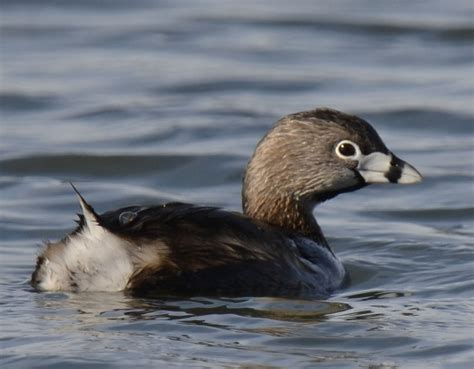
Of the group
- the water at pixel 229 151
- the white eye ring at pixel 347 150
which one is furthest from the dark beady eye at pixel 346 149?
the water at pixel 229 151

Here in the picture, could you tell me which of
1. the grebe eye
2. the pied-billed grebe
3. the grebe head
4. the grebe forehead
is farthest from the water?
the grebe forehead

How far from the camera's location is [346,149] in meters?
10.3

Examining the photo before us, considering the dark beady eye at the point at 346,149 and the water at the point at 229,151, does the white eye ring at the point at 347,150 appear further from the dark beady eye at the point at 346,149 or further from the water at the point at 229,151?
the water at the point at 229,151

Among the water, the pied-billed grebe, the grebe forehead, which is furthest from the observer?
the grebe forehead

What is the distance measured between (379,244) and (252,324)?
2.65 meters

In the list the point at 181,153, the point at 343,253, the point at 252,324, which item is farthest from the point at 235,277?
the point at 181,153

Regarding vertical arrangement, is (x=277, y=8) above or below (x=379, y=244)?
above

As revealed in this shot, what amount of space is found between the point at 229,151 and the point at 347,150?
3830 mm

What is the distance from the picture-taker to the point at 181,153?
46.1ft

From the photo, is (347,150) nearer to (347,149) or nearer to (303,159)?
(347,149)

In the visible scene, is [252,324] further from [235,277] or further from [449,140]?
[449,140]

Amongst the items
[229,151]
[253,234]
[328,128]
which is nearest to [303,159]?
[328,128]

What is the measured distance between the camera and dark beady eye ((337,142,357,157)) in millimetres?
10297

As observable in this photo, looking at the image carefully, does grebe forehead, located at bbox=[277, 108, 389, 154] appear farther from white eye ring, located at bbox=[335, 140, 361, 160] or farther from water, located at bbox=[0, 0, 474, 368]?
water, located at bbox=[0, 0, 474, 368]
